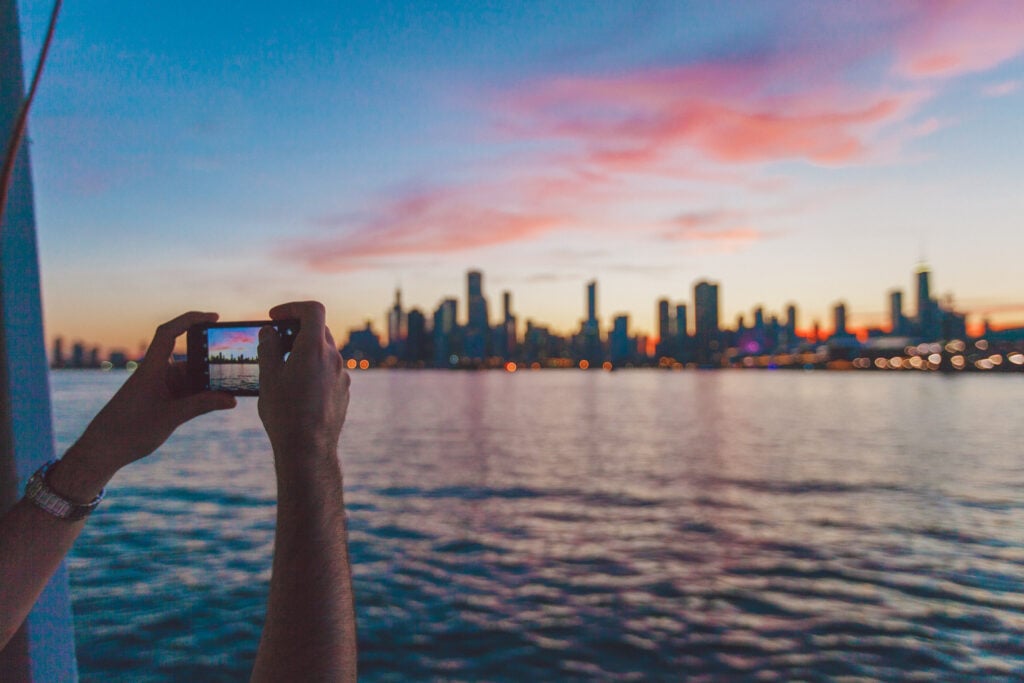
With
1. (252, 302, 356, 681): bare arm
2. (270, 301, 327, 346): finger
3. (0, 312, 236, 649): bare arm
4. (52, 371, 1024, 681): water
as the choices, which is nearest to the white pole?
(0, 312, 236, 649): bare arm

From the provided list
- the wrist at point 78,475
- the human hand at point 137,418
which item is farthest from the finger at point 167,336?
the wrist at point 78,475

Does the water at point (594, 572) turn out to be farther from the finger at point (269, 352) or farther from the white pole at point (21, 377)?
the finger at point (269, 352)

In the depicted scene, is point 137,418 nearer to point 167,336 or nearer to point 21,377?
point 167,336

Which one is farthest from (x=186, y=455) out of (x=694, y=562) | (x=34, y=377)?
(x=34, y=377)

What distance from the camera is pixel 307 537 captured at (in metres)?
0.89

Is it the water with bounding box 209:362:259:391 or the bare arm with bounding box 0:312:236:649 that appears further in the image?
the water with bounding box 209:362:259:391

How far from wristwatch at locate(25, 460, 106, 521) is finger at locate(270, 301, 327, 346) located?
466 millimetres

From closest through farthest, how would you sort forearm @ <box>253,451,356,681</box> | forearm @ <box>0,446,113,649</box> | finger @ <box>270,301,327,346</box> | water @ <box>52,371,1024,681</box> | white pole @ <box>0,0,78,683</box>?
forearm @ <box>253,451,356,681</box> < finger @ <box>270,301,327,346</box> < forearm @ <box>0,446,113,649</box> < white pole @ <box>0,0,78,683</box> < water @ <box>52,371,1024,681</box>

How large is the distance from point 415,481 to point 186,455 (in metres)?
12.5

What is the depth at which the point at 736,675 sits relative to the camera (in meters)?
6.94

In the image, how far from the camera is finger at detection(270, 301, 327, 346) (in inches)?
37.9

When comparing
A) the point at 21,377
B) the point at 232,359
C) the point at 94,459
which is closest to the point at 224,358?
the point at 232,359

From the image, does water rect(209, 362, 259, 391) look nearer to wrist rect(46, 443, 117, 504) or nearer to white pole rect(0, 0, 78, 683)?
wrist rect(46, 443, 117, 504)

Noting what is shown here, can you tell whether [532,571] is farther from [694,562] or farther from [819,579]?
[819,579]
